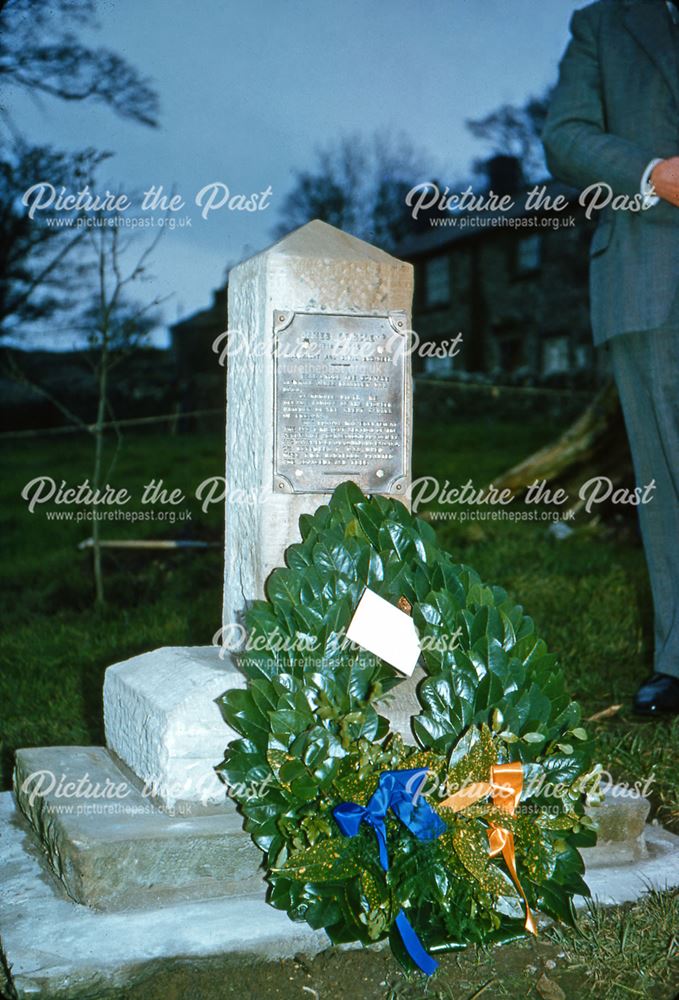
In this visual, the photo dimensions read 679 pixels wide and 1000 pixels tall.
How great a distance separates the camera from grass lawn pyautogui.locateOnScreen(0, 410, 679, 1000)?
383cm

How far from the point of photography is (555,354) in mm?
22438

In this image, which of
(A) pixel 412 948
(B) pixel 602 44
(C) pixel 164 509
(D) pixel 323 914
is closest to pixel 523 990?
(A) pixel 412 948

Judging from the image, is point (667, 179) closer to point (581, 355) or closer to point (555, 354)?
point (581, 355)

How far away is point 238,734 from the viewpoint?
262cm

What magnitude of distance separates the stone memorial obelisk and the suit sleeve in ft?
3.76

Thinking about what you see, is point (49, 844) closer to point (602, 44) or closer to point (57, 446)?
point (602, 44)

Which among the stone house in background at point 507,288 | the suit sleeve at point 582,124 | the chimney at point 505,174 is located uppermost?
the chimney at point 505,174

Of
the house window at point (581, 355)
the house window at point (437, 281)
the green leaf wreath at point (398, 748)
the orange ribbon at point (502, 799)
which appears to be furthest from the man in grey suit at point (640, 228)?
the house window at point (437, 281)

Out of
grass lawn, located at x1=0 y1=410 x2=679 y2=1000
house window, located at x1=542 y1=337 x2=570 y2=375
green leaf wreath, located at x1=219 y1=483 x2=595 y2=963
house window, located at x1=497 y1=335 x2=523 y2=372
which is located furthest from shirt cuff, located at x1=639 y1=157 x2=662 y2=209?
house window, located at x1=497 y1=335 x2=523 y2=372

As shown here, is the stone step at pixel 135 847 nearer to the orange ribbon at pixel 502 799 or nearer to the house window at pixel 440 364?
the orange ribbon at pixel 502 799

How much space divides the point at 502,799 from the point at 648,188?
88.2 inches

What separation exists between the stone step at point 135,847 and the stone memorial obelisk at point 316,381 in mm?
648

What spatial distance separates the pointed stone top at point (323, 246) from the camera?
109 inches

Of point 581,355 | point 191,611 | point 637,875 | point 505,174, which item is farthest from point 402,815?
point 505,174
